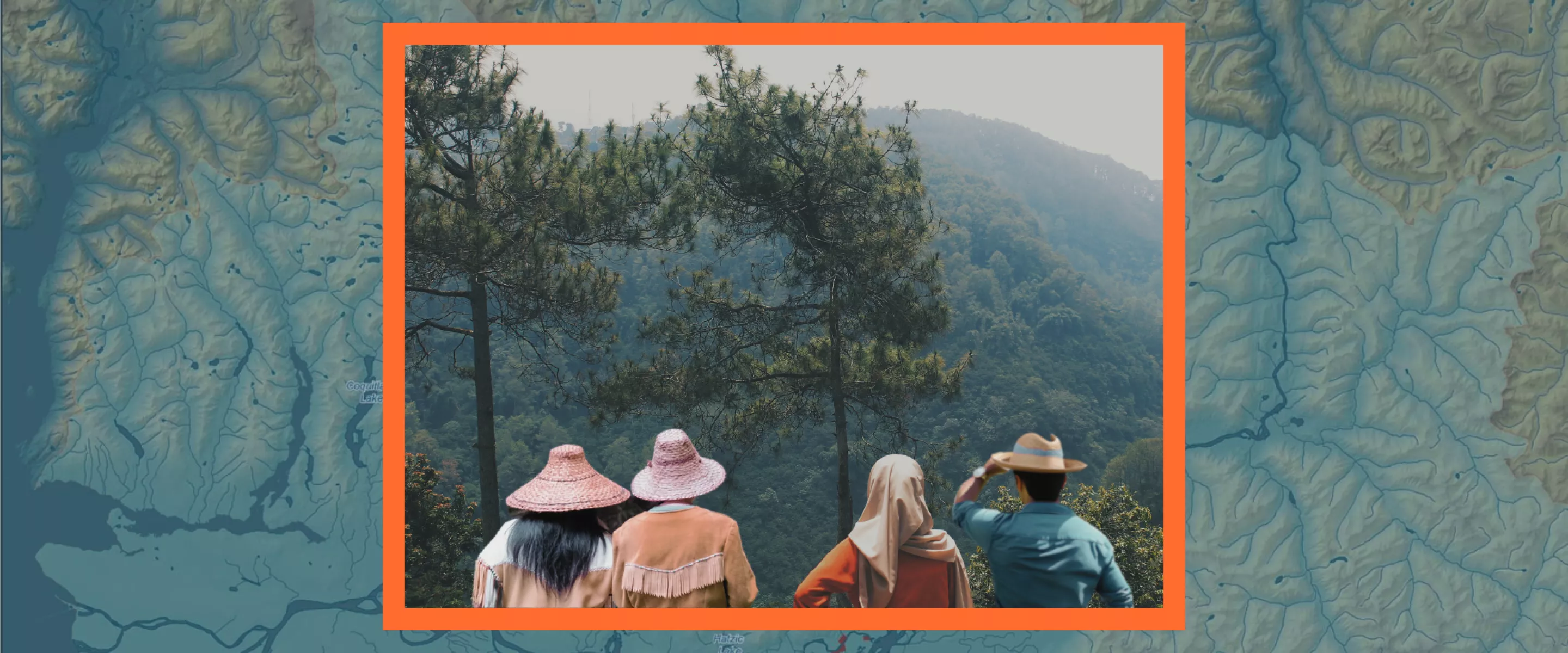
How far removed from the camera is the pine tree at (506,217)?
165 inches

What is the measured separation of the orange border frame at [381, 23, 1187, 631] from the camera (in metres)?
3.43

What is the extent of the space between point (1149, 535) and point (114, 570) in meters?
4.67

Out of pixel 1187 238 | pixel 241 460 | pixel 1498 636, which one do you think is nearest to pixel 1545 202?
pixel 1187 238

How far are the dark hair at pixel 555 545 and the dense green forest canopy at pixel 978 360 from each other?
60.5 inches

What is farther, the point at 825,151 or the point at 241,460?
the point at 825,151

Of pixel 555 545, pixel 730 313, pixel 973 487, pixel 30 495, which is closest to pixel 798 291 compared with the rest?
pixel 730 313

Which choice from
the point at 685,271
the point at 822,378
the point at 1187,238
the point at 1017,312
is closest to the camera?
the point at 1187,238

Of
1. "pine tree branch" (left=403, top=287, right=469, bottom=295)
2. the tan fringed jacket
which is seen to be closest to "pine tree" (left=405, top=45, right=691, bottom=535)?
"pine tree branch" (left=403, top=287, right=469, bottom=295)

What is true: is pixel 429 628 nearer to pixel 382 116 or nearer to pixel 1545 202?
pixel 382 116

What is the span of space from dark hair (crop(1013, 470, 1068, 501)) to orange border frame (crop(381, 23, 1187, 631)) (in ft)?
2.11

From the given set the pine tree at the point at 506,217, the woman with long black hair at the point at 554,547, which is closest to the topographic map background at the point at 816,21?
the woman with long black hair at the point at 554,547

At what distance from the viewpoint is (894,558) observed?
304 cm

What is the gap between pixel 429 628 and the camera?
3531 millimetres

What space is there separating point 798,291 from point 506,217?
1.52 metres
